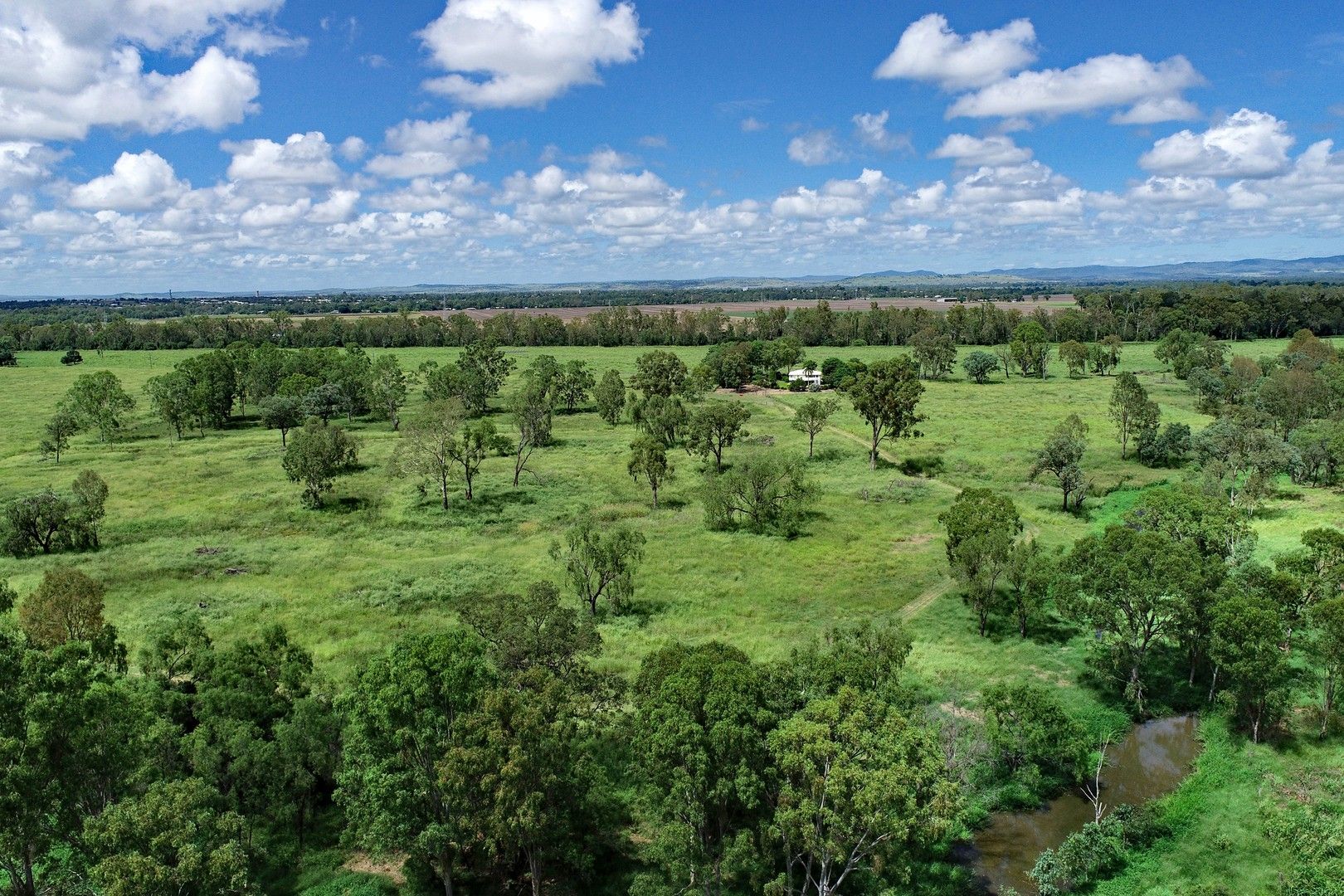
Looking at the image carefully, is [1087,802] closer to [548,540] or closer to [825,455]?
[548,540]

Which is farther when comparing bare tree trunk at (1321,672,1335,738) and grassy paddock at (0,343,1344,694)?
grassy paddock at (0,343,1344,694)

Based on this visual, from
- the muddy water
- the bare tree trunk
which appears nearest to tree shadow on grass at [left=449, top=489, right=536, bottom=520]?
the muddy water

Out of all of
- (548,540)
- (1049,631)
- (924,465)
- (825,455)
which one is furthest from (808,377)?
(1049,631)

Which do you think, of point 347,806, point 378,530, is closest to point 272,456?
point 378,530

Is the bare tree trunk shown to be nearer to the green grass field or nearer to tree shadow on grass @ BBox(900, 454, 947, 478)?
the green grass field

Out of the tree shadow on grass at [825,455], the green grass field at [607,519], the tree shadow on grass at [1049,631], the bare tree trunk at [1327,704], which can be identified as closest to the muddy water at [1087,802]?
the green grass field at [607,519]

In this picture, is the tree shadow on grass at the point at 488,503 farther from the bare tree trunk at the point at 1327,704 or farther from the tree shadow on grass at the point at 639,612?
the bare tree trunk at the point at 1327,704
